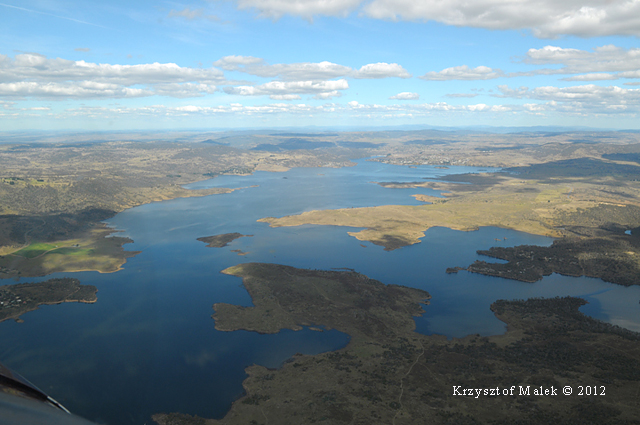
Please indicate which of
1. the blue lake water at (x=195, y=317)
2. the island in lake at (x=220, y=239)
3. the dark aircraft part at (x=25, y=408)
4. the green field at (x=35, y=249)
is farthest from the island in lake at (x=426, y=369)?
the green field at (x=35, y=249)

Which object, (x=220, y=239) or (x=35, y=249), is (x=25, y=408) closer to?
(x=220, y=239)

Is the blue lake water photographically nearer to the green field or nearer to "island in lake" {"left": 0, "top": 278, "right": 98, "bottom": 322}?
"island in lake" {"left": 0, "top": 278, "right": 98, "bottom": 322}

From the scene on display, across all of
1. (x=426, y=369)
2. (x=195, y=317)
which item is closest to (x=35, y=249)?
(x=195, y=317)

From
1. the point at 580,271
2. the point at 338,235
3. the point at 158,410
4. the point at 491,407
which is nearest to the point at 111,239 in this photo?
the point at 338,235

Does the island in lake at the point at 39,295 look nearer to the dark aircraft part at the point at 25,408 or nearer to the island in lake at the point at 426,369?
the island in lake at the point at 426,369

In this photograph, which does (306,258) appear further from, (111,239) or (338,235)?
(111,239)

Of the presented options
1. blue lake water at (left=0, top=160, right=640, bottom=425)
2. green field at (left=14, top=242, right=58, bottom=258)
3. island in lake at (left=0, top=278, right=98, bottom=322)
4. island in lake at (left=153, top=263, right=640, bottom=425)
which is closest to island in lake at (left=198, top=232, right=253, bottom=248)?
blue lake water at (left=0, top=160, right=640, bottom=425)

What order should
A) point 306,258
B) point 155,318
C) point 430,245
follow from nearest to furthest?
point 155,318 < point 306,258 < point 430,245
